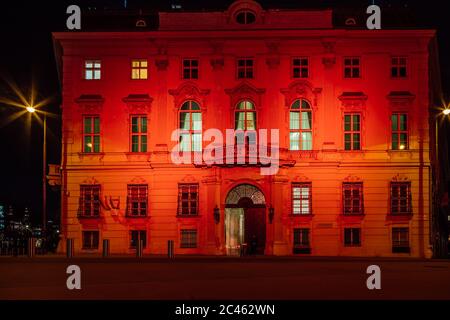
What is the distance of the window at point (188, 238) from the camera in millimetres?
49250

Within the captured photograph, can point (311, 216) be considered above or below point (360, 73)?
below

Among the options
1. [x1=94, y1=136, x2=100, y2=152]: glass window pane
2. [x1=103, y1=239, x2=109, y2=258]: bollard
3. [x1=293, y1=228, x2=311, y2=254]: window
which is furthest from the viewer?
[x1=94, y1=136, x2=100, y2=152]: glass window pane

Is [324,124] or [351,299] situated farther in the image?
[324,124]

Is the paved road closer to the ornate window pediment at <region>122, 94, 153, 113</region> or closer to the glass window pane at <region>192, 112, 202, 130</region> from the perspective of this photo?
the glass window pane at <region>192, 112, 202, 130</region>

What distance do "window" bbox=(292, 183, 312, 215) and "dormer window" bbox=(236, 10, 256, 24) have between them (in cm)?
1021

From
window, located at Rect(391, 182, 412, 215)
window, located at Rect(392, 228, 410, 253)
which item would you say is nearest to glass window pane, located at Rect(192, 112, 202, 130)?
window, located at Rect(391, 182, 412, 215)

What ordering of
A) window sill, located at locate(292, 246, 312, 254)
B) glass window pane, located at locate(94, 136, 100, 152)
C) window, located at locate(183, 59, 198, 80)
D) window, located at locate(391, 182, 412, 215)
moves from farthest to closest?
glass window pane, located at locate(94, 136, 100, 152) → window, located at locate(183, 59, 198, 80) → window, located at locate(391, 182, 412, 215) → window sill, located at locate(292, 246, 312, 254)

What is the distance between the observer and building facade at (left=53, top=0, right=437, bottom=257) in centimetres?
4884

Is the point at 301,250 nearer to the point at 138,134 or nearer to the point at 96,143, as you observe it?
the point at 138,134

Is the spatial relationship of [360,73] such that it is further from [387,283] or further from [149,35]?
[387,283]

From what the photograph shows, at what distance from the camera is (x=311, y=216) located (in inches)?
1921

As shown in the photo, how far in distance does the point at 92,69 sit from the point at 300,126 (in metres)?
13.0
